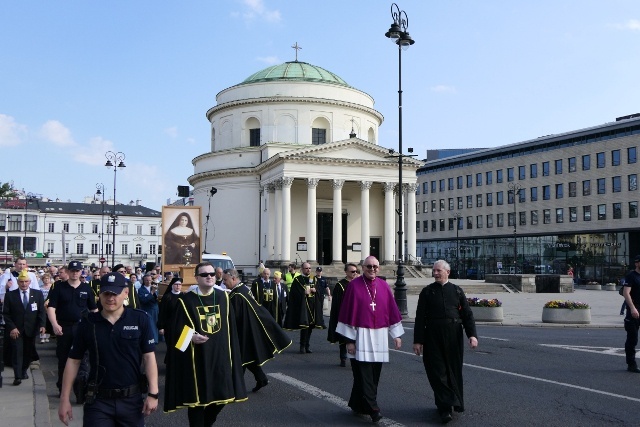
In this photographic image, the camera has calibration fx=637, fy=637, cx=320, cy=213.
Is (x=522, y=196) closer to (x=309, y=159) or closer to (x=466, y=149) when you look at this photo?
(x=309, y=159)

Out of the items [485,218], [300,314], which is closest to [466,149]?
[485,218]

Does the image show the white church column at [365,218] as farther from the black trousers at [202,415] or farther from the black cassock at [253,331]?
the black trousers at [202,415]

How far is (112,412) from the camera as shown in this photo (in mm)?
4887

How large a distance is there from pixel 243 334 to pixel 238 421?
1.32 metres

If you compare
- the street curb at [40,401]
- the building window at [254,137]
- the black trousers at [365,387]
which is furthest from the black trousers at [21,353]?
the building window at [254,137]

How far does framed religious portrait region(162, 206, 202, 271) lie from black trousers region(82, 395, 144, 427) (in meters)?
13.4

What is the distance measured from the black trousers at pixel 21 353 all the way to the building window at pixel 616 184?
6619 cm

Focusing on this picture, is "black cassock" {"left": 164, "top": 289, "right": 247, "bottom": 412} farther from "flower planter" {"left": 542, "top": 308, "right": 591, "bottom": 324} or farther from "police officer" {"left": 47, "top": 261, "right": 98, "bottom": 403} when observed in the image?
"flower planter" {"left": 542, "top": 308, "right": 591, "bottom": 324}

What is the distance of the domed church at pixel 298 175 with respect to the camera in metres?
52.1

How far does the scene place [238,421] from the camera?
809 centimetres

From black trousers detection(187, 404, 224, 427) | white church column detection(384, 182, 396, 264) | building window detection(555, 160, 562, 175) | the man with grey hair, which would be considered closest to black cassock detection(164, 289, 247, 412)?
black trousers detection(187, 404, 224, 427)

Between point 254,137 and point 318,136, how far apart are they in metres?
6.17

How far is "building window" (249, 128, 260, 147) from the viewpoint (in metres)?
60.5

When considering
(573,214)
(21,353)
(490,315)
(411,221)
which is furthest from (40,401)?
(573,214)
